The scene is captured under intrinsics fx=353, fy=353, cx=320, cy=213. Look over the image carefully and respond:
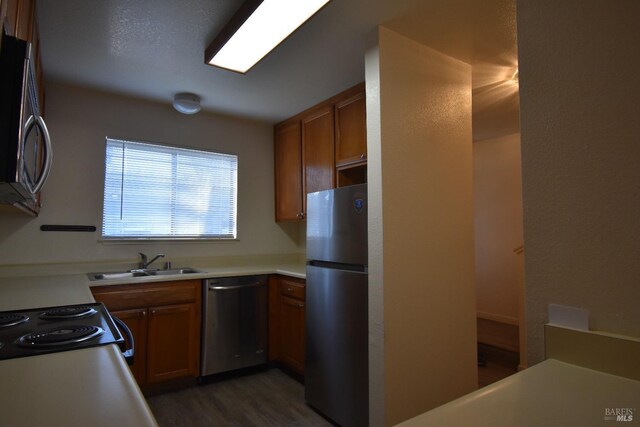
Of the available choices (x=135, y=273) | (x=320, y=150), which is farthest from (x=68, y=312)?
(x=320, y=150)

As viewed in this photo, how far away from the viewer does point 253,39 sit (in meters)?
1.86

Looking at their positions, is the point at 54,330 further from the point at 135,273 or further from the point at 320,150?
the point at 320,150

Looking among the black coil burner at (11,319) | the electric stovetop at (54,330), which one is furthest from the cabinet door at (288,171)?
the black coil burner at (11,319)

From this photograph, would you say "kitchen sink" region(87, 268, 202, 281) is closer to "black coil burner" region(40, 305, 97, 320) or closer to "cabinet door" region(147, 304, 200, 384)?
"cabinet door" region(147, 304, 200, 384)

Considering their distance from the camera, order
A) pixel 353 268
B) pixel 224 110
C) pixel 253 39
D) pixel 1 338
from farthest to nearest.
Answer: pixel 224 110, pixel 353 268, pixel 253 39, pixel 1 338

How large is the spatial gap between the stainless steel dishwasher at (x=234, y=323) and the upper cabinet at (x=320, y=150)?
0.81 m

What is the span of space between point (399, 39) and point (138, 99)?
2.19m

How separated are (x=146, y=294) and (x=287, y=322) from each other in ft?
3.60

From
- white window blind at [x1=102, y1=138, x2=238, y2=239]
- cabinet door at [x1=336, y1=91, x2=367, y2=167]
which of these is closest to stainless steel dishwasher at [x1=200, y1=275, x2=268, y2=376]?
white window blind at [x1=102, y1=138, x2=238, y2=239]

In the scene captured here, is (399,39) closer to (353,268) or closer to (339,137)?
(339,137)

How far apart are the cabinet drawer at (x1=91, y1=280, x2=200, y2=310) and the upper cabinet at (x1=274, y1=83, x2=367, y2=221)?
1.13m

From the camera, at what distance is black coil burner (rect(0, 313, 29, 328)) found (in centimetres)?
120

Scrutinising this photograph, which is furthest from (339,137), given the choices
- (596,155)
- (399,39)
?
(596,155)

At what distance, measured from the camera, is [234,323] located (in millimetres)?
2828
